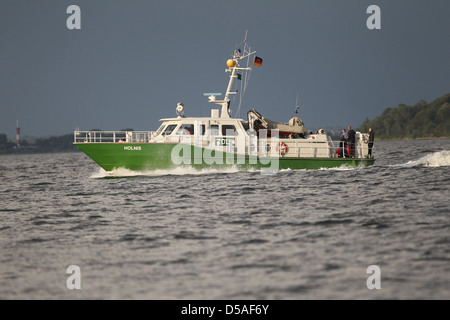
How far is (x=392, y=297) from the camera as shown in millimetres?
8211

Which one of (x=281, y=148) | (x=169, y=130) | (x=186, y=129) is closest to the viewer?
(x=186, y=129)

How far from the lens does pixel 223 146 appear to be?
26.1 m

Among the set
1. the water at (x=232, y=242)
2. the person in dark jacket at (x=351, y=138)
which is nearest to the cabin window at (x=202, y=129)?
the water at (x=232, y=242)

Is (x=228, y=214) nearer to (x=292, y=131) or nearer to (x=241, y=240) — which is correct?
(x=241, y=240)

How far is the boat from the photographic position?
2561 centimetres

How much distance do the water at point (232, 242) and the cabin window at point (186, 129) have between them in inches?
207

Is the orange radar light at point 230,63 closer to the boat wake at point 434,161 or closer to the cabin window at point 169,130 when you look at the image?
the cabin window at point 169,130

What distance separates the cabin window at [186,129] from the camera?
2617cm

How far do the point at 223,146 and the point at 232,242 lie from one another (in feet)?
47.7

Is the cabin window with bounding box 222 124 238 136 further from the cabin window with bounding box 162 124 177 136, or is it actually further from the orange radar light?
the orange radar light

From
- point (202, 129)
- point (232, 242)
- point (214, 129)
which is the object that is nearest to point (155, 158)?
point (202, 129)

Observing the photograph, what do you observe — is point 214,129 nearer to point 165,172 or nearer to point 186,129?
point 186,129
